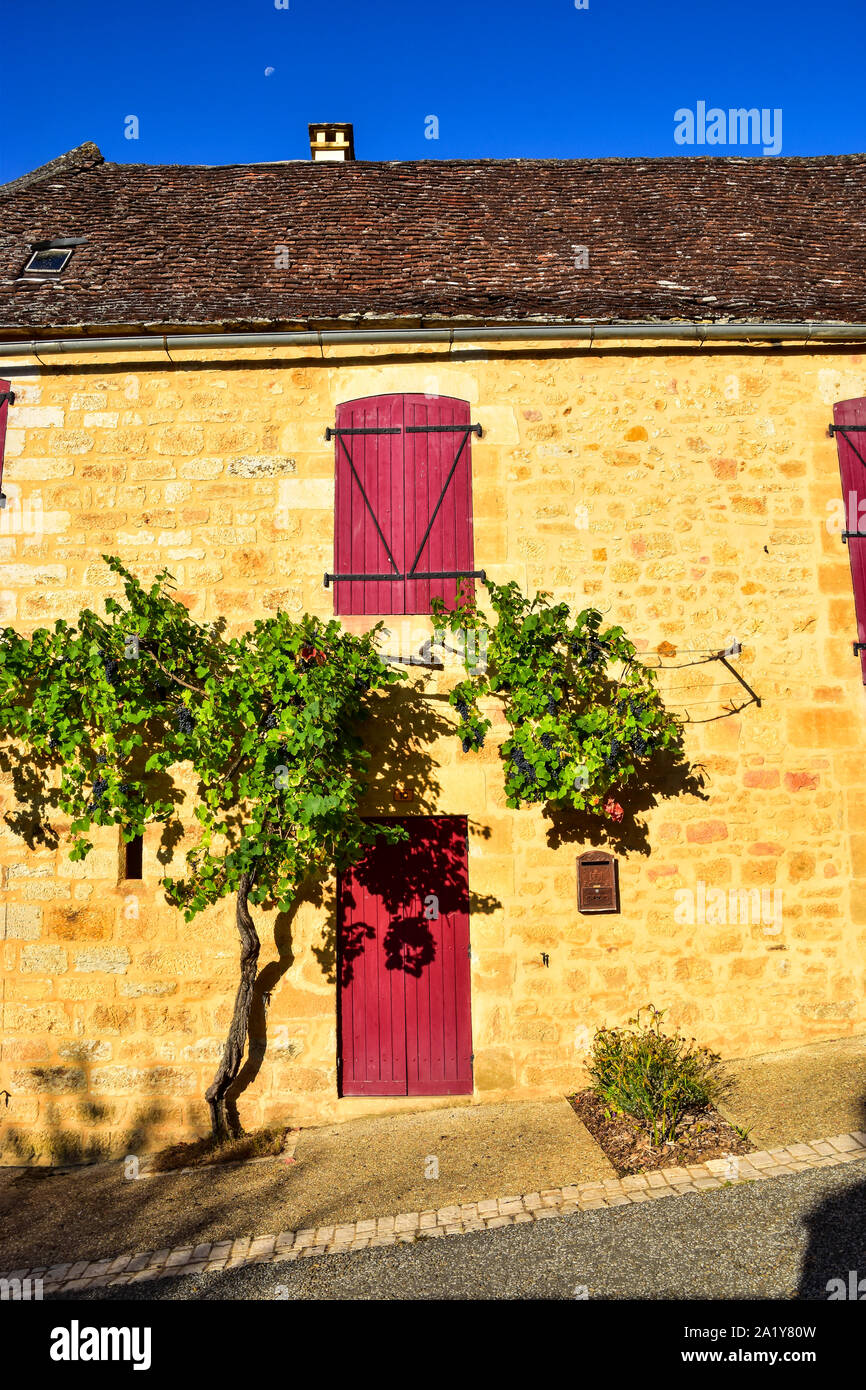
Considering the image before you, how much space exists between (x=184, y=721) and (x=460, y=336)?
10.8ft

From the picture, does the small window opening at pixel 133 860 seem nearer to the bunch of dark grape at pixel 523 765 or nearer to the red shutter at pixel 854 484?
the bunch of dark grape at pixel 523 765

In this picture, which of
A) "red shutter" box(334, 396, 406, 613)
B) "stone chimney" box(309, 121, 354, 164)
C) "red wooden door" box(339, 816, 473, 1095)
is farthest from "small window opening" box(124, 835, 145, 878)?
"stone chimney" box(309, 121, 354, 164)

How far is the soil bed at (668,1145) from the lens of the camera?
475 centimetres

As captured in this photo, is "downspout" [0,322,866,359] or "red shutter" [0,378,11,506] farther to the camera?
"red shutter" [0,378,11,506]

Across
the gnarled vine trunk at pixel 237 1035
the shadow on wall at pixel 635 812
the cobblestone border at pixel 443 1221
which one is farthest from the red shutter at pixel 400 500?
the cobblestone border at pixel 443 1221

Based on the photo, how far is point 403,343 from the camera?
6.32 m

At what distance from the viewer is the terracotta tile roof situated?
6367mm

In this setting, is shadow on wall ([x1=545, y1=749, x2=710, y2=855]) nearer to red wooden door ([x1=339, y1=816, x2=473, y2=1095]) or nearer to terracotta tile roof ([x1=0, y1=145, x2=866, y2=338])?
red wooden door ([x1=339, y1=816, x2=473, y2=1095])

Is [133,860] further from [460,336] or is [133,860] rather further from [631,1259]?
[460,336]

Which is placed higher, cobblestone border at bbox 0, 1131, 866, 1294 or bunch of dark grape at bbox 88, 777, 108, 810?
bunch of dark grape at bbox 88, 777, 108, 810

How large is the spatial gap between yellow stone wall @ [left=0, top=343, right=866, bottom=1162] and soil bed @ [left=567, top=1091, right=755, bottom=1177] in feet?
2.60

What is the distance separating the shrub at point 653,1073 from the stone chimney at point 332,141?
894cm

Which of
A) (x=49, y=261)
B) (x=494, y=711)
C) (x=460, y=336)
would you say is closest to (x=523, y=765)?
(x=494, y=711)
